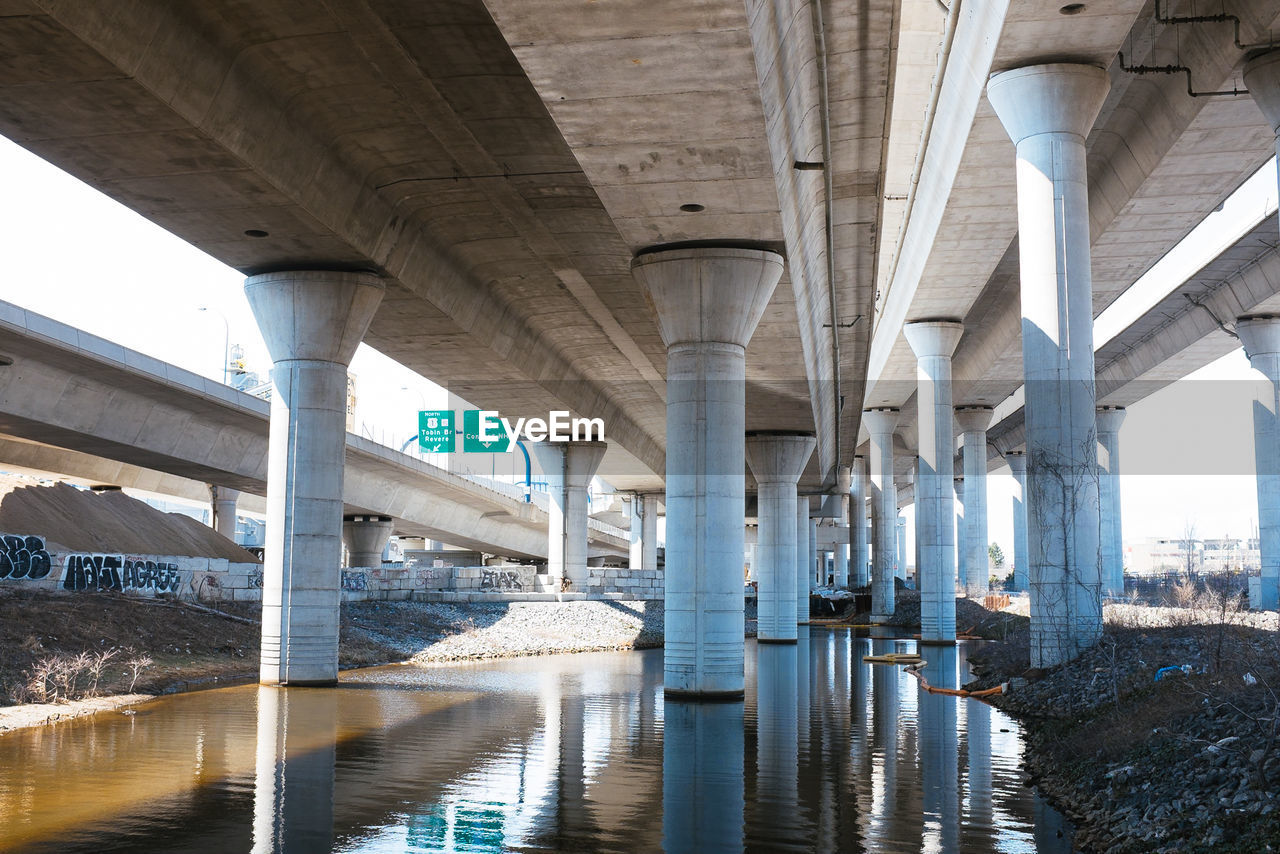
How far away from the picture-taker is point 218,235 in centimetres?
2175

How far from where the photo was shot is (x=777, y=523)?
4553 cm

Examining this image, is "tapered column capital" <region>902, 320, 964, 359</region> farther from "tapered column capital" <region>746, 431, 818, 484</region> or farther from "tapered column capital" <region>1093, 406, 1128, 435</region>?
"tapered column capital" <region>1093, 406, 1128, 435</region>

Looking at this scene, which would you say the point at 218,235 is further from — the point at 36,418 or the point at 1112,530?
the point at 1112,530

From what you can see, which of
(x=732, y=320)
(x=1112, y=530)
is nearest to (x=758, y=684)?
(x=732, y=320)

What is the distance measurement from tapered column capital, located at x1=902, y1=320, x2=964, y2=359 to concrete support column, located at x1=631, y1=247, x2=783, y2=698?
21512mm

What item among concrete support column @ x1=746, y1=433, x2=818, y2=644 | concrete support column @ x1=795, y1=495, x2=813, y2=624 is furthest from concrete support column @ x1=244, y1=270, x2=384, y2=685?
concrete support column @ x1=795, y1=495, x2=813, y2=624

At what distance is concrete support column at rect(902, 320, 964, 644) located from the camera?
140 feet

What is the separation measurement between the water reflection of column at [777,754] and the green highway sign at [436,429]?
131 feet

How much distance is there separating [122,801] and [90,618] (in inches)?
679

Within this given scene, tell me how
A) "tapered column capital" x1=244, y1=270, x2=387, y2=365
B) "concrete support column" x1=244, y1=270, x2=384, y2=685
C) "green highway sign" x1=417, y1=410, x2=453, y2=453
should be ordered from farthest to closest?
"green highway sign" x1=417, y1=410, x2=453, y2=453 < "concrete support column" x1=244, y1=270, x2=384, y2=685 < "tapered column capital" x1=244, y1=270, x2=387, y2=365

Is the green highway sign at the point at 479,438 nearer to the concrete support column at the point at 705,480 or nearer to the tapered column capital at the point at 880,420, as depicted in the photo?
the tapered column capital at the point at 880,420

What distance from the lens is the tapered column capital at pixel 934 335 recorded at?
4250cm

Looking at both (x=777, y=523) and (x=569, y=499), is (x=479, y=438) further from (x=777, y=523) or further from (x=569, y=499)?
(x=777, y=523)

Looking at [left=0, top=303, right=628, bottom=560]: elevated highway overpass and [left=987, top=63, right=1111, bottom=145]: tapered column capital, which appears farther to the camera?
[left=0, top=303, right=628, bottom=560]: elevated highway overpass
